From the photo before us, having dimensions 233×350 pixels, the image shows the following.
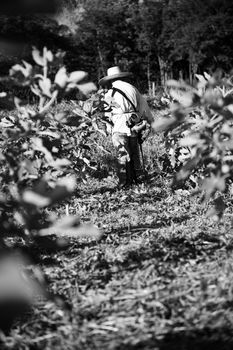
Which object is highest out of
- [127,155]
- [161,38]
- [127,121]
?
[161,38]

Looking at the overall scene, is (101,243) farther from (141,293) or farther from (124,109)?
(124,109)

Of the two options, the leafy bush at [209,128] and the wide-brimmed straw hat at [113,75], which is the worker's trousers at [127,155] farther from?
the leafy bush at [209,128]

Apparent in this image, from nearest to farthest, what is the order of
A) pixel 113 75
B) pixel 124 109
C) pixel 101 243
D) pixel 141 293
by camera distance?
pixel 141 293 < pixel 101 243 < pixel 124 109 < pixel 113 75

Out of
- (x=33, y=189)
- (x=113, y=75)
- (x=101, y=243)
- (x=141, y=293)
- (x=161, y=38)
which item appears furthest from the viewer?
(x=161, y=38)

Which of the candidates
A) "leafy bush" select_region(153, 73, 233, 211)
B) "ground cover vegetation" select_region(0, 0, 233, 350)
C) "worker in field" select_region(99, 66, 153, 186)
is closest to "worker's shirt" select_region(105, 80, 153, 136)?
"worker in field" select_region(99, 66, 153, 186)

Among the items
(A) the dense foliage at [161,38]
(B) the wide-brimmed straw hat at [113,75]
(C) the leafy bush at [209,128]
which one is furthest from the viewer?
(A) the dense foliage at [161,38]

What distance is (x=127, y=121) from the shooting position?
5.20 metres

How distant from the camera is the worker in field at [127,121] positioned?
16.9ft

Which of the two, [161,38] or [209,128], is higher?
[161,38]

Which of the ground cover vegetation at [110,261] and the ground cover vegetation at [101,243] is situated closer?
the ground cover vegetation at [101,243]

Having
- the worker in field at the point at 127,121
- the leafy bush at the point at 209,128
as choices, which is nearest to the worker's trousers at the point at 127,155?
the worker in field at the point at 127,121

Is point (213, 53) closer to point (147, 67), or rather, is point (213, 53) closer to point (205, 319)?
point (147, 67)

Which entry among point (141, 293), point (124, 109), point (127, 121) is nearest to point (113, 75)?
point (124, 109)

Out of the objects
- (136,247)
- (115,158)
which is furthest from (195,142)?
(115,158)
